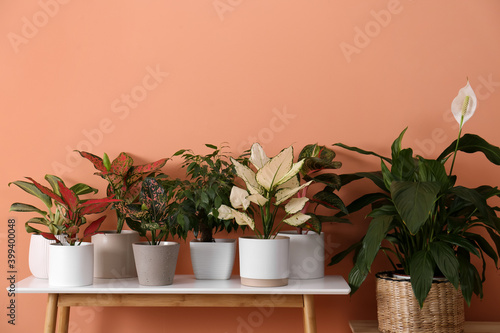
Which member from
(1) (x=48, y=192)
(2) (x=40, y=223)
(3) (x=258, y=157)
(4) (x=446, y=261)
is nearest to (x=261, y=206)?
(3) (x=258, y=157)

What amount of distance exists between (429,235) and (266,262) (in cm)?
57

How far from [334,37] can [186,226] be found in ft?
3.33

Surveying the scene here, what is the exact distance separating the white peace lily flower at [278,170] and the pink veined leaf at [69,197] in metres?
0.65

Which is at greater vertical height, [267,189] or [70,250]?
[267,189]

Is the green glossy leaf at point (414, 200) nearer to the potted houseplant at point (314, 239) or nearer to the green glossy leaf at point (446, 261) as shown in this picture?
the green glossy leaf at point (446, 261)

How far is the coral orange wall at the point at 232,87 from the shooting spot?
2.10m

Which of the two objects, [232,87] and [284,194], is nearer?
[284,194]

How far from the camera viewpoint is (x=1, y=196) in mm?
2170

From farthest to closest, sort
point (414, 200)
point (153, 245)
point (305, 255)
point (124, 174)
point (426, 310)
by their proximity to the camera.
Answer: point (124, 174) < point (305, 255) < point (153, 245) < point (426, 310) < point (414, 200)

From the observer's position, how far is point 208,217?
1872 mm

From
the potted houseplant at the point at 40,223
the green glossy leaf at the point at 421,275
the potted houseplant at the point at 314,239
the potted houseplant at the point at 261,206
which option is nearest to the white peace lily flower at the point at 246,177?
the potted houseplant at the point at 261,206

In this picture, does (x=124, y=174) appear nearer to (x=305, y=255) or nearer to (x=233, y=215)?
(x=233, y=215)

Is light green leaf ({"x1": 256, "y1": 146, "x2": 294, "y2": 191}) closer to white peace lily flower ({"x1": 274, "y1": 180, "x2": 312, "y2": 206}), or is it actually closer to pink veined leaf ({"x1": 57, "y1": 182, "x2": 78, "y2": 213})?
white peace lily flower ({"x1": 274, "y1": 180, "x2": 312, "y2": 206})

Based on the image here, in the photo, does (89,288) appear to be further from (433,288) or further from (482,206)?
(482,206)
